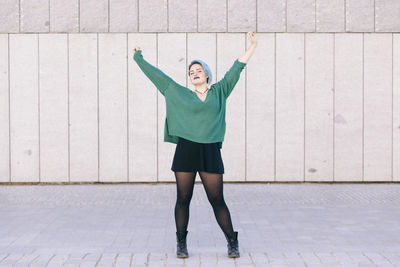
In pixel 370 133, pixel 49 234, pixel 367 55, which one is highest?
pixel 367 55

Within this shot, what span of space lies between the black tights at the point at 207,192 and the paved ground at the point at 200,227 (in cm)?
32

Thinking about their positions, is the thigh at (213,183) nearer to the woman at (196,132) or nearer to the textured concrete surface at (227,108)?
the woman at (196,132)

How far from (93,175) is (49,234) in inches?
193

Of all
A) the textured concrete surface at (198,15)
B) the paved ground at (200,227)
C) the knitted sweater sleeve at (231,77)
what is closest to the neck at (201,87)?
the knitted sweater sleeve at (231,77)

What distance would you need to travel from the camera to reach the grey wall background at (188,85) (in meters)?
10.6

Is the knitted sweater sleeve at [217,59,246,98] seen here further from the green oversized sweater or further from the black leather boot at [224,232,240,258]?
the black leather boot at [224,232,240,258]

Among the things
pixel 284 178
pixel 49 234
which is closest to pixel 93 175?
pixel 284 178

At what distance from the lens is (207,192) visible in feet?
15.5

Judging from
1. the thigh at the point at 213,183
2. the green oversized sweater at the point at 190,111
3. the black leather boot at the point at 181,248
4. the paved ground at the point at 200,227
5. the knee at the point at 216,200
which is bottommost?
the paved ground at the point at 200,227

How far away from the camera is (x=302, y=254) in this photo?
4867 mm

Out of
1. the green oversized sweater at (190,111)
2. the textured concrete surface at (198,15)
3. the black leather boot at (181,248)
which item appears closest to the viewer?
the green oversized sweater at (190,111)

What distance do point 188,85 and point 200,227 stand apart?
487 centimetres

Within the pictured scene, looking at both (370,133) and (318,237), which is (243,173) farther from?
(318,237)

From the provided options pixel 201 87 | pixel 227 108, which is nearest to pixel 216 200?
pixel 201 87
